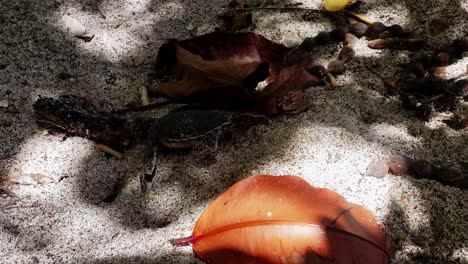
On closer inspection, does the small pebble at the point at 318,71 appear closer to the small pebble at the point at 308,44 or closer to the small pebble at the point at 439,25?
the small pebble at the point at 308,44

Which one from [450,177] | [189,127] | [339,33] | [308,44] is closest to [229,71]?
[189,127]

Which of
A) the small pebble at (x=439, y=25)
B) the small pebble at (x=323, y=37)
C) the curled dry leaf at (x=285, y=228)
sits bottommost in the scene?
the curled dry leaf at (x=285, y=228)

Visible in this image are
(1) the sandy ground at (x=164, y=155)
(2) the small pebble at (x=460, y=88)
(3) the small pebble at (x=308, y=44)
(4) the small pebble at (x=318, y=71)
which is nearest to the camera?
(1) the sandy ground at (x=164, y=155)

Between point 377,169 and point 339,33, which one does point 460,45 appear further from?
point 377,169

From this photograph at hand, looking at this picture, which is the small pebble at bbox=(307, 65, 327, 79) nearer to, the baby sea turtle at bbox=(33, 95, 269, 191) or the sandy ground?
the sandy ground

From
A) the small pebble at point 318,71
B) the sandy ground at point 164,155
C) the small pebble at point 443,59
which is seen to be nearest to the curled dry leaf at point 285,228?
the sandy ground at point 164,155

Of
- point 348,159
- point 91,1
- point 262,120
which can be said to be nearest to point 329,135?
point 348,159

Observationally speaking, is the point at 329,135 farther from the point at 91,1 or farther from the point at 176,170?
the point at 91,1
